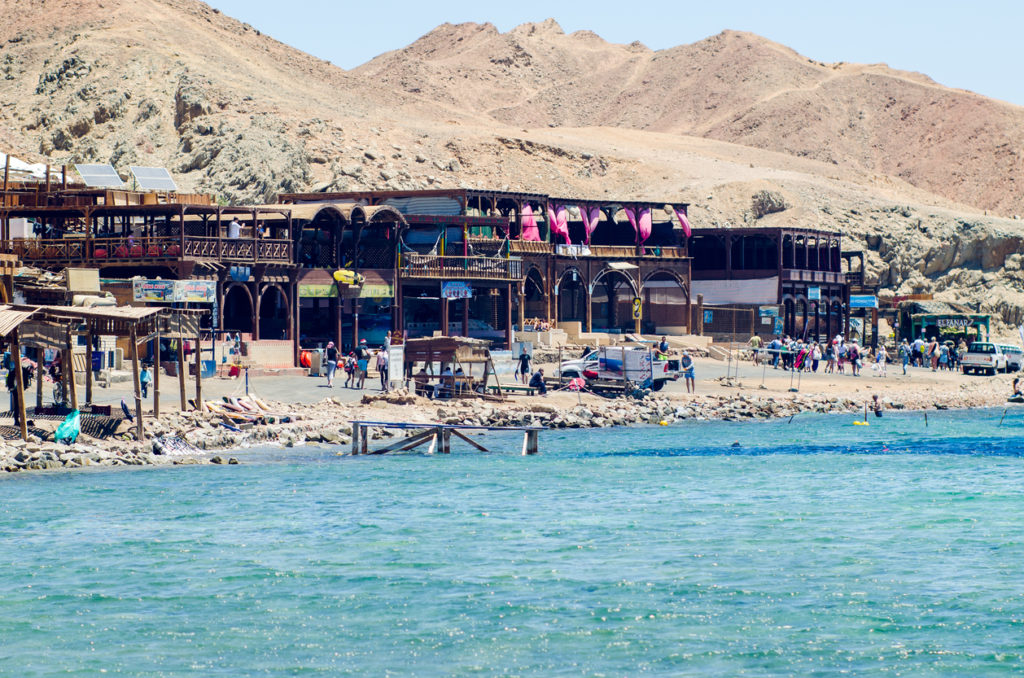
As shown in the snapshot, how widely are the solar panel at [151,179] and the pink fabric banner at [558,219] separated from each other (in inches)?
702

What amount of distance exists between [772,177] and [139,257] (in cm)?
7380

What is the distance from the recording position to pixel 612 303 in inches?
2904

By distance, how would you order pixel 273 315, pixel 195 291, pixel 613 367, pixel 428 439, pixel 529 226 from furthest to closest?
pixel 529 226
pixel 273 315
pixel 613 367
pixel 195 291
pixel 428 439

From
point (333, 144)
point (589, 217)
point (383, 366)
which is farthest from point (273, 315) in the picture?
point (333, 144)

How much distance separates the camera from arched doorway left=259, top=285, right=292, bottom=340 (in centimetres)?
5750

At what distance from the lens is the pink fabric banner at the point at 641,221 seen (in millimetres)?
72438

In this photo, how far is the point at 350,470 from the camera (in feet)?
111

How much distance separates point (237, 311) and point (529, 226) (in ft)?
51.9

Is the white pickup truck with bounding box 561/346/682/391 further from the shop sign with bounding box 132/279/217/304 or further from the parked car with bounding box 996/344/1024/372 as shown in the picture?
the parked car with bounding box 996/344/1024/372

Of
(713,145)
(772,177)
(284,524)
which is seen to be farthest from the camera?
(713,145)

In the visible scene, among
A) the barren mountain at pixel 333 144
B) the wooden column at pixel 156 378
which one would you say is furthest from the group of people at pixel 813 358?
the barren mountain at pixel 333 144

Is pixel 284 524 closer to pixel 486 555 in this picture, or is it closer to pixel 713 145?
pixel 486 555

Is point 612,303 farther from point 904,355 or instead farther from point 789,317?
point 904,355

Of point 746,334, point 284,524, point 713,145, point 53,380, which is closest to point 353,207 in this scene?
point 53,380
